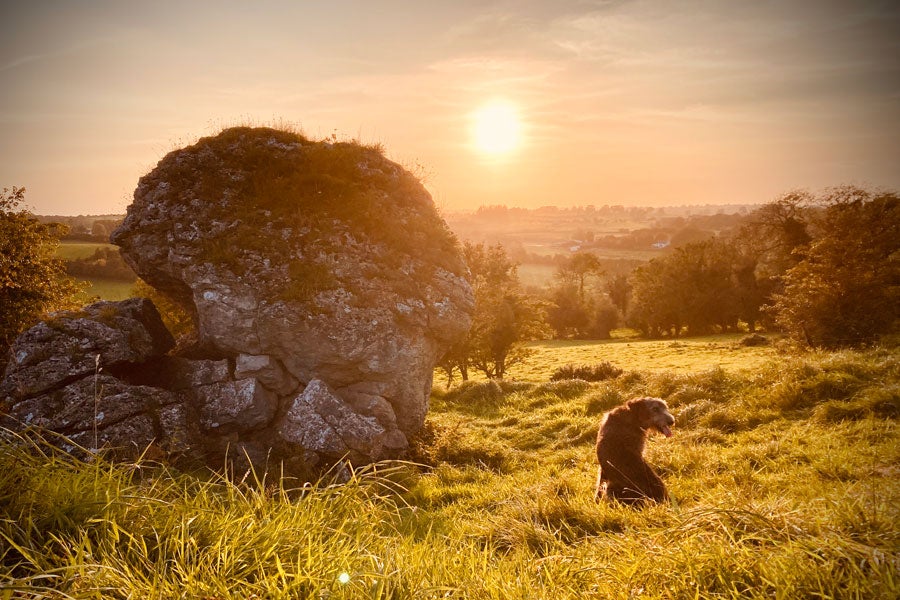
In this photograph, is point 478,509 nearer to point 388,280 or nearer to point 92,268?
point 388,280

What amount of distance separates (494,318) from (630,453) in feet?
69.5

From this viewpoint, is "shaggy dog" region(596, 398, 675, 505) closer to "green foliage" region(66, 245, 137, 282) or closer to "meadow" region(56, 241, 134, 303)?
"meadow" region(56, 241, 134, 303)

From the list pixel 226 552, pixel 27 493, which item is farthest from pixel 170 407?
pixel 226 552

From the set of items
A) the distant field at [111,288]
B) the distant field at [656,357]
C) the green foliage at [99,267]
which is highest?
the green foliage at [99,267]

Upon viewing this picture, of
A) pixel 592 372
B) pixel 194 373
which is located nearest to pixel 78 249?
pixel 194 373

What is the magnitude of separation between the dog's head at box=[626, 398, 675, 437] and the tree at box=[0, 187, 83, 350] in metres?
15.3

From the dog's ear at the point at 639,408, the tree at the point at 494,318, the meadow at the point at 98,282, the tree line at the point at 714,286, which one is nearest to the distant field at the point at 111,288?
the meadow at the point at 98,282

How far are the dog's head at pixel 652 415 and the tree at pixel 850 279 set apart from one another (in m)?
28.5

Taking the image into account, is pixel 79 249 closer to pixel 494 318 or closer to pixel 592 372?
pixel 494 318

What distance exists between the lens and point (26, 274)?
545 inches

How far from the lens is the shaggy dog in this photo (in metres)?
6.37

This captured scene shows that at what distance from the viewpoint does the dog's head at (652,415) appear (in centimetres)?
711

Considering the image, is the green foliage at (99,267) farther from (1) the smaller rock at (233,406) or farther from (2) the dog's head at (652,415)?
(2) the dog's head at (652,415)

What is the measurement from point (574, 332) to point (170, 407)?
66.8 metres
